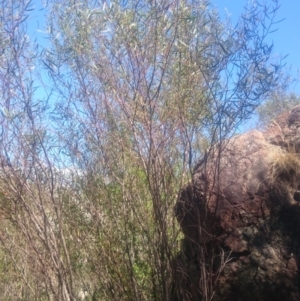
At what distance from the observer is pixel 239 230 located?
6004 millimetres

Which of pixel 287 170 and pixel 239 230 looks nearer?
pixel 239 230

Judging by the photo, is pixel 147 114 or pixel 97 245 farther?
pixel 97 245

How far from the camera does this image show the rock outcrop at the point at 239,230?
584 cm

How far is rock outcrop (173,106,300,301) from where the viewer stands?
5836 mm

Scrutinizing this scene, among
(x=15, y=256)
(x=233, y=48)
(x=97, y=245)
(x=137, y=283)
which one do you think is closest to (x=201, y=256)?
(x=137, y=283)

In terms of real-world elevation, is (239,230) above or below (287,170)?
below

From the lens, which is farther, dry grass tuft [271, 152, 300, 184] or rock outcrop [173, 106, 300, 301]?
dry grass tuft [271, 152, 300, 184]

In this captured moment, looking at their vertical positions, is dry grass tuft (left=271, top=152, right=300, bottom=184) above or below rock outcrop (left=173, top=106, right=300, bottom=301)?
above

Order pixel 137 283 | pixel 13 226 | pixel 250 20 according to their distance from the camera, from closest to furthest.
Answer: pixel 250 20
pixel 137 283
pixel 13 226

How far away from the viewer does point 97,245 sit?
6.45m

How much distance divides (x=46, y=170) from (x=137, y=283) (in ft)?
5.44

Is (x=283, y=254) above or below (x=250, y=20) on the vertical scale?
below

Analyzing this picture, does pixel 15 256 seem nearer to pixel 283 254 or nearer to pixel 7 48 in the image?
pixel 7 48

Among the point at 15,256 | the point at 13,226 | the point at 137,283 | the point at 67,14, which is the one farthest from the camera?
the point at 15,256
